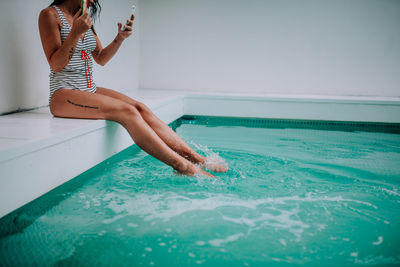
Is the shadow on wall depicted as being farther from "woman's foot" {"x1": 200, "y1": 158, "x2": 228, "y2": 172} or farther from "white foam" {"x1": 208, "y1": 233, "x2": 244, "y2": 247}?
"white foam" {"x1": 208, "y1": 233, "x2": 244, "y2": 247}

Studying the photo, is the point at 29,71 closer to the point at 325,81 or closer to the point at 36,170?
the point at 36,170

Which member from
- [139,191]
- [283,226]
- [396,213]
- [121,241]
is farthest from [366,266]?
[139,191]

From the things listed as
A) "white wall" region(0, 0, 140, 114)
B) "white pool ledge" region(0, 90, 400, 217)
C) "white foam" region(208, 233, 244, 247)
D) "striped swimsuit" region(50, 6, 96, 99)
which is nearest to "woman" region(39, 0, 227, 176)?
"striped swimsuit" region(50, 6, 96, 99)

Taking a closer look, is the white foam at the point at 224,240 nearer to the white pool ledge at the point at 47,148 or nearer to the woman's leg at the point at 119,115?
the woman's leg at the point at 119,115

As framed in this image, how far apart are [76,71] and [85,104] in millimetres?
248

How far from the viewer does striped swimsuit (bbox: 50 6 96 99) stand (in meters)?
2.44

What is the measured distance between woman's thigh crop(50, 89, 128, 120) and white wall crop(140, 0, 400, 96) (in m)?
3.19

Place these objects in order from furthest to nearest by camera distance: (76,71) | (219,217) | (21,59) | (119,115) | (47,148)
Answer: (21,59) < (76,71) < (119,115) < (47,148) < (219,217)

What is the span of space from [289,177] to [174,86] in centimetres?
341

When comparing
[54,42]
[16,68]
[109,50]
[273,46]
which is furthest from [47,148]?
[273,46]

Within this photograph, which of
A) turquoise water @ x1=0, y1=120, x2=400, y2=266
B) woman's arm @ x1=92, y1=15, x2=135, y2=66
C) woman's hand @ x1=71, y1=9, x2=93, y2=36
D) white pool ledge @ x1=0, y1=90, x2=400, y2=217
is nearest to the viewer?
turquoise water @ x1=0, y1=120, x2=400, y2=266

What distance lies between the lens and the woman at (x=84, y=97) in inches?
89.9

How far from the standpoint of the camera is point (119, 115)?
2402mm

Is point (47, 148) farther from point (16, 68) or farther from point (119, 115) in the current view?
point (16, 68)
